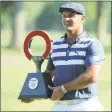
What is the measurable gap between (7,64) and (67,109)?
1482 cm

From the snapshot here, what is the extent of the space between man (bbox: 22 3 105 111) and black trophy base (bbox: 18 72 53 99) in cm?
6

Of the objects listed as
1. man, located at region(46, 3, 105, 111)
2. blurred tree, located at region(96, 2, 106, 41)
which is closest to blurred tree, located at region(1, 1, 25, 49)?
blurred tree, located at region(96, 2, 106, 41)

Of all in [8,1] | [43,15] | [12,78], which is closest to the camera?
[12,78]

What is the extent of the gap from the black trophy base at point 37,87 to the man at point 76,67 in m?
0.06

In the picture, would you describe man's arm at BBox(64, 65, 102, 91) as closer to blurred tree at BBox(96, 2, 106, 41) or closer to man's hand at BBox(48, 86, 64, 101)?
man's hand at BBox(48, 86, 64, 101)

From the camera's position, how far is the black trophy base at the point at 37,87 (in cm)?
435

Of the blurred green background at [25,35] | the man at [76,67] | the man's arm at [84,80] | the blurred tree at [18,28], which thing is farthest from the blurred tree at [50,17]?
the man's arm at [84,80]

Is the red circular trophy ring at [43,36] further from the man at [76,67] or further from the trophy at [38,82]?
the man at [76,67]

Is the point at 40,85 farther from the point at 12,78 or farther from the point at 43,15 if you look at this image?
the point at 43,15

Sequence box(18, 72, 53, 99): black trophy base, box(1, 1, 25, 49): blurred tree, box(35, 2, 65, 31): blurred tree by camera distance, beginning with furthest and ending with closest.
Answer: box(35, 2, 65, 31): blurred tree < box(1, 1, 25, 49): blurred tree < box(18, 72, 53, 99): black trophy base

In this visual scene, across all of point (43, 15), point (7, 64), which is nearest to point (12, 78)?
point (7, 64)

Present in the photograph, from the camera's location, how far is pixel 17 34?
112 feet

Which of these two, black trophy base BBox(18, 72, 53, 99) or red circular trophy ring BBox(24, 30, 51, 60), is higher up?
red circular trophy ring BBox(24, 30, 51, 60)

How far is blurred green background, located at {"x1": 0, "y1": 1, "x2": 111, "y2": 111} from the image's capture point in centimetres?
1038
